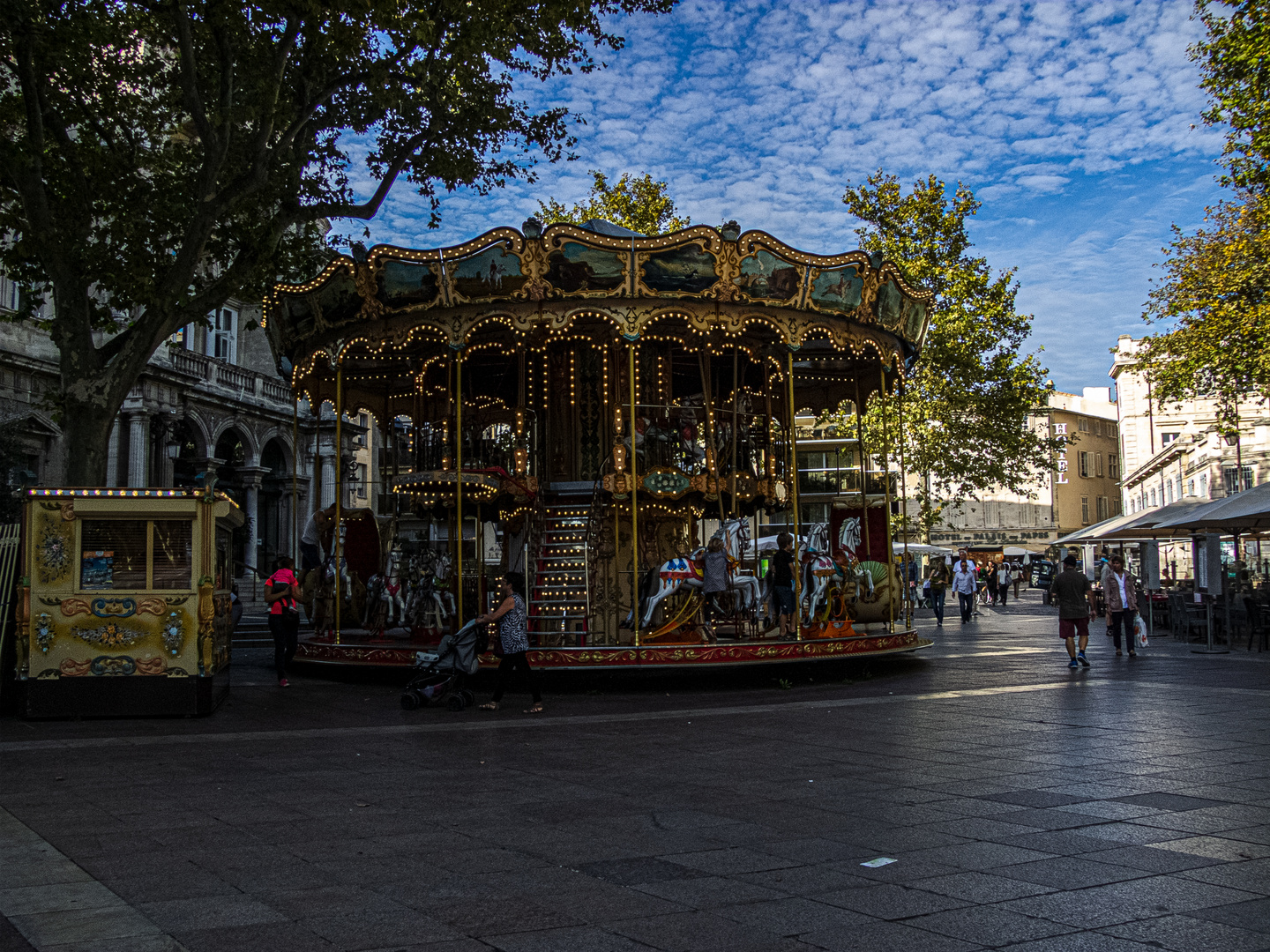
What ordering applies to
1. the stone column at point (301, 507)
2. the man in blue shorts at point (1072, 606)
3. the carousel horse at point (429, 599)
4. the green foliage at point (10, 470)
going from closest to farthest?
the man in blue shorts at point (1072, 606) → the carousel horse at point (429, 599) → the green foliage at point (10, 470) → the stone column at point (301, 507)

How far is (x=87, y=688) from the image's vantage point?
431 inches

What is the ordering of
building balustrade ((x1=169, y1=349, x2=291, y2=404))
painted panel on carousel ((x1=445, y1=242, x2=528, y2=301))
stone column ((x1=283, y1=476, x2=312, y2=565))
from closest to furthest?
painted panel on carousel ((x1=445, y1=242, x2=528, y2=301)), building balustrade ((x1=169, y1=349, x2=291, y2=404)), stone column ((x1=283, y1=476, x2=312, y2=565))

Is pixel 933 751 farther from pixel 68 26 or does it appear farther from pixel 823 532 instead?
pixel 68 26

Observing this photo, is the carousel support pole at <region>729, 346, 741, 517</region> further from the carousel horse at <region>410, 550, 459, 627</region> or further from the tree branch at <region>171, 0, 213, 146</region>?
the tree branch at <region>171, 0, 213, 146</region>

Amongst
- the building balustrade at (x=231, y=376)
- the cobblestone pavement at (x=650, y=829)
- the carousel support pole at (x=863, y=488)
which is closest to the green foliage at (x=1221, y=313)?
the carousel support pole at (x=863, y=488)

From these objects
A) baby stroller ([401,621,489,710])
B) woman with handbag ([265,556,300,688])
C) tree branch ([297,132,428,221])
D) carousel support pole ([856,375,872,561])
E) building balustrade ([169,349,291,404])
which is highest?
building balustrade ([169,349,291,404])

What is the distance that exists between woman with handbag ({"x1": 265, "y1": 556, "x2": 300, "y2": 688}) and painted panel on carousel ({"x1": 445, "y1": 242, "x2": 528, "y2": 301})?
4.20 meters

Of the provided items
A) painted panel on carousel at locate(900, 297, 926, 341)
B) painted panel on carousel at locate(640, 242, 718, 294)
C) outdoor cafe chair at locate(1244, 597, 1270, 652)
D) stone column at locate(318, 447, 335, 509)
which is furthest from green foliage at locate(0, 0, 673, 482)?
stone column at locate(318, 447, 335, 509)

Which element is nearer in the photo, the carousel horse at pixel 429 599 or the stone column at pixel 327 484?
the carousel horse at pixel 429 599

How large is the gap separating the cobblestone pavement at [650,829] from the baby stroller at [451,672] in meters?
0.30

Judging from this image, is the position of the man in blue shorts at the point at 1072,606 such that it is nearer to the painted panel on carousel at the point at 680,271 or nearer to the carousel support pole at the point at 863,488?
the carousel support pole at the point at 863,488

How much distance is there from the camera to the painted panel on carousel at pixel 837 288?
1471 centimetres

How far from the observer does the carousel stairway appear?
49.0 ft

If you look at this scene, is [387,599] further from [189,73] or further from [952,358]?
[952,358]
